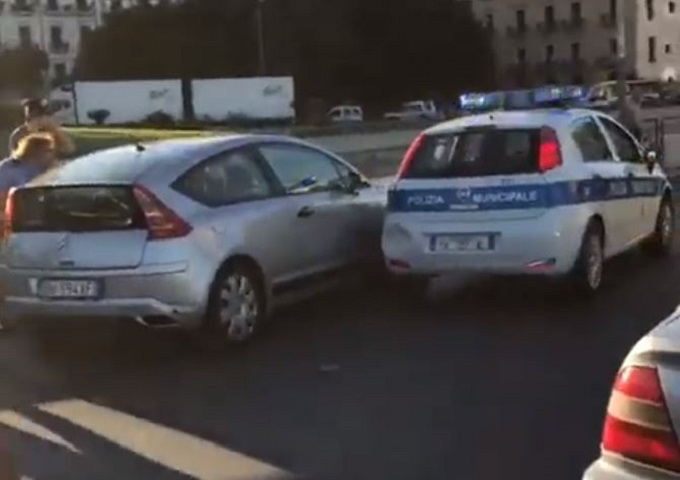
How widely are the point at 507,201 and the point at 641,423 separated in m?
5.85

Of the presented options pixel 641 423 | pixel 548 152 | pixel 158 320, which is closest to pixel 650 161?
pixel 548 152

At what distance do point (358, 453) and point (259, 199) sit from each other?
315 centimetres

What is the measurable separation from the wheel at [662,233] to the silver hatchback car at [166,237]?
3736 mm

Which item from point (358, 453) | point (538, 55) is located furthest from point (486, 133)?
point (538, 55)

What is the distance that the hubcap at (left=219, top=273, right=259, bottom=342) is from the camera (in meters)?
8.04

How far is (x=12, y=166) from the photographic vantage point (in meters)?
9.10

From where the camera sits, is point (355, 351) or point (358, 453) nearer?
point (358, 453)

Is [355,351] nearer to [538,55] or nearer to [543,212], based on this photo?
[543,212]

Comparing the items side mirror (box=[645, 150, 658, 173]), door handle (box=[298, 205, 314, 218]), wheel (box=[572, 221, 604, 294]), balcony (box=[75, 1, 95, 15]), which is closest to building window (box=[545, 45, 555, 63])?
balcony (box=[75, 1, 95, 15])

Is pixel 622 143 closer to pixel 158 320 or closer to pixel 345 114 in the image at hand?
pixel 158 320

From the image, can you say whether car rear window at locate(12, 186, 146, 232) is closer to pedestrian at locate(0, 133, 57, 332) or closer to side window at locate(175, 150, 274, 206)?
side window at locate(175, 150, 274, 206)

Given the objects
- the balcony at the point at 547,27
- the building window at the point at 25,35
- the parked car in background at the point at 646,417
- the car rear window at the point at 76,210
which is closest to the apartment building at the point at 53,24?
the building window at the point at 25,35

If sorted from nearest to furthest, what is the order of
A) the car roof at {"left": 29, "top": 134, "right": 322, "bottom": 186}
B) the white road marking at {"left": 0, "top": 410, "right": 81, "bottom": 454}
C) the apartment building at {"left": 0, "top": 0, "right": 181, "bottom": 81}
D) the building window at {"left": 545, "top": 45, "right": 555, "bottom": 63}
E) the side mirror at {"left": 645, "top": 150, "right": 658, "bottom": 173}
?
the white road marking at {"left": 0, "top": 410, "right": 81, "bottom": 454}, the car roof at {"left": 29, "top": 134, "right": 322, "bottom": 186}, the side mirror at {"left": 645, "top": 150, "right": 658, "bottom": 173}, the building window at {"left": 545, "top": 45, "right": 555, "bottom": 63}, the apartment building at {"left": 0, "top": 0, "right": 181, "bottom": 81}

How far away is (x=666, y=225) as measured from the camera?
11.2m
